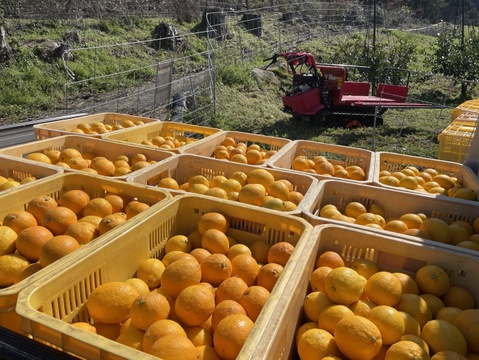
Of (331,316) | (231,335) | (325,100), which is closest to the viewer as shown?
(231,335)

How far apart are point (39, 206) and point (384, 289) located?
1.95 metres

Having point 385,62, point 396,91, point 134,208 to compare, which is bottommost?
point 134,208

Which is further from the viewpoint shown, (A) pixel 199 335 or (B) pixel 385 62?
(B) pixel 385 62

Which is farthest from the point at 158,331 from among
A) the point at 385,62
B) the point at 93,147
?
the point at 385,62

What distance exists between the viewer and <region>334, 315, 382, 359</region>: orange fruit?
1455 millimetres

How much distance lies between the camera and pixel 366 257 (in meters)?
2.08

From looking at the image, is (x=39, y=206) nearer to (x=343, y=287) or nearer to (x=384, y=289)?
(x=343, y=287)

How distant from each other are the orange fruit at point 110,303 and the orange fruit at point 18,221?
0.76 m

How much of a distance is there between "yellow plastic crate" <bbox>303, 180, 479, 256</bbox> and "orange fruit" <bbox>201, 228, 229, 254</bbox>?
64cm

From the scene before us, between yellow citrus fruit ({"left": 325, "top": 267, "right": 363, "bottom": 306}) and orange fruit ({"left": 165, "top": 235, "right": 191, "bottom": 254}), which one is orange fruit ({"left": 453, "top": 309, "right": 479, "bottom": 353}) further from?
orange fruit ({"left": 165, "top": 235, "right": 191, "bottom": 254})

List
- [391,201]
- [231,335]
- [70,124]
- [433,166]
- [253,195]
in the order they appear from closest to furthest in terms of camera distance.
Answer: [231,335] → [253,195] → [391,201] → [433,166] → [70,124]

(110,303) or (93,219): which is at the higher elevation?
(93,219)

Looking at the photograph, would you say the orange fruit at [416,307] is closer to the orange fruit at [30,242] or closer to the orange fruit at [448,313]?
the orange fruit at [448,313]

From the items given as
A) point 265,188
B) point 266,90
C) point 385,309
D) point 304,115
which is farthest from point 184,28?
point 385,309
